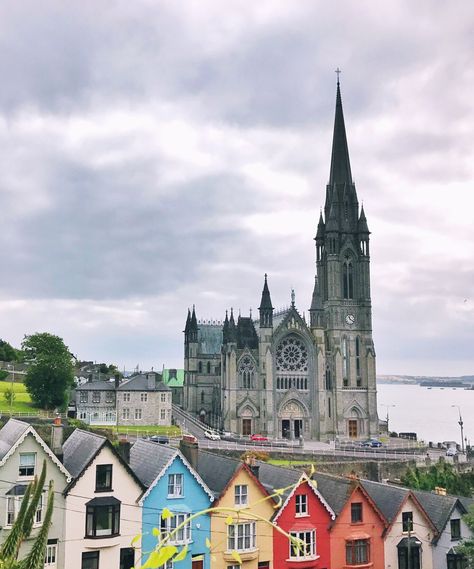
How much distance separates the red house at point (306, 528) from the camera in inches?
1255

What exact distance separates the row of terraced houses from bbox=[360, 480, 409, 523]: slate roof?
2.9 inches

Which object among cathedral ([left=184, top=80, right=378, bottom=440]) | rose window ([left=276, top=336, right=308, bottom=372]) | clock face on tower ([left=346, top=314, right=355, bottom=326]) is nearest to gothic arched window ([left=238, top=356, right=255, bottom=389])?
cathedral ([left=184, top=80, right=378, bottom=440])

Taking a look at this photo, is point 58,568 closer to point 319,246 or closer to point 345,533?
point 345,533

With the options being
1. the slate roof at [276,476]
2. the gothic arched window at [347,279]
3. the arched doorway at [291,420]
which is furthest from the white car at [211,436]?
the slate roof at [276,476]

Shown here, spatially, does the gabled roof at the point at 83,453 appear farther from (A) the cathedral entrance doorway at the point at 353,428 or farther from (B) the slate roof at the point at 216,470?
(A) the cathedral entrance doorway at the point at 353,428

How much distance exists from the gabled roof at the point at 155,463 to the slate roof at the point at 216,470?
116 centimetres

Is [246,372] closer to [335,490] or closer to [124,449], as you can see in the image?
[335,490]

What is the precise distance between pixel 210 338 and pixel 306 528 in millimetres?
82568

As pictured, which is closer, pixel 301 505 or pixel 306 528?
pixel 306 528

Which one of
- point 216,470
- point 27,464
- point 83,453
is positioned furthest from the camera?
point 216,470

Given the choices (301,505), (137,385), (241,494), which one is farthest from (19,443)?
(137,385)

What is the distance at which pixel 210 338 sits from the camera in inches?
4488

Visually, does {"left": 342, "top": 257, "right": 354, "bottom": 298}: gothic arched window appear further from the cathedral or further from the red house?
the red house

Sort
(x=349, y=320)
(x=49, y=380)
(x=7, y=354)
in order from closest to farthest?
(x=49, y=380) → (x=349, y=320) → (x=7, y=354)
